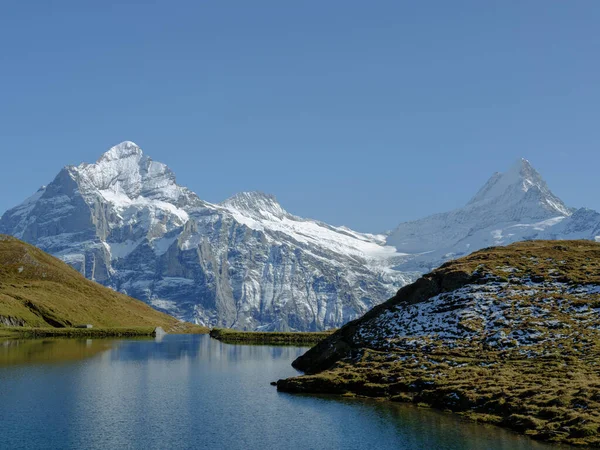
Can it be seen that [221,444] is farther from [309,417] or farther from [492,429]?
[492,429]

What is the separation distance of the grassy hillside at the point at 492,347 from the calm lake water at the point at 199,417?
13.5 ft

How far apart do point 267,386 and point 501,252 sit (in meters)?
57.2

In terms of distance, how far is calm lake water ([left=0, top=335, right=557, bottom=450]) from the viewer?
67.9 metres

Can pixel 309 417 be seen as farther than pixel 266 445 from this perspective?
Yes

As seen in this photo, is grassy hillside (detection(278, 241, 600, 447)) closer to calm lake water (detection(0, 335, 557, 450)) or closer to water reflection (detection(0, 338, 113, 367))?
calm lake water (detection(0, 335, 557, 450))

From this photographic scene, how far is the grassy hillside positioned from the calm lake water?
4.12m

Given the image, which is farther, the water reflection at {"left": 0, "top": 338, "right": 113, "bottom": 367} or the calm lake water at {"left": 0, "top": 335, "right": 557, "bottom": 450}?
the water reflection at {"left": 0, "top": 338, "right": 113, "bottom": 367}

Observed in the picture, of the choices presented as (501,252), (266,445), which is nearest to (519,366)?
(266,445)

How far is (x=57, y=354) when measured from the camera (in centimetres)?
16300

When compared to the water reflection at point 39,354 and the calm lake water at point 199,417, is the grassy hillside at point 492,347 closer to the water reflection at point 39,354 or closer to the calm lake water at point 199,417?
the calm lake water at point 199,417

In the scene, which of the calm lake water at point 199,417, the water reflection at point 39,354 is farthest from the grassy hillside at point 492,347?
the water reflection at point 39,354

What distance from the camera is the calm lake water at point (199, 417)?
67.9 meters

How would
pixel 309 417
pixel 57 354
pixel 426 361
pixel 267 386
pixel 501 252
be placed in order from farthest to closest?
pixel 57 354 < pixel 501 252 < pixel 267 386 < pixel 426 361 < pixel 309 417

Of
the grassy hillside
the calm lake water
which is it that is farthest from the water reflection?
the grassy hillside
